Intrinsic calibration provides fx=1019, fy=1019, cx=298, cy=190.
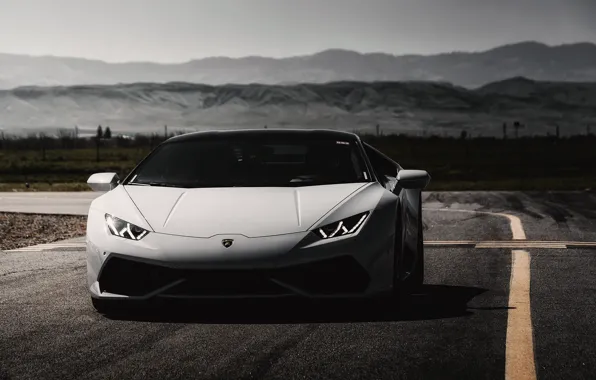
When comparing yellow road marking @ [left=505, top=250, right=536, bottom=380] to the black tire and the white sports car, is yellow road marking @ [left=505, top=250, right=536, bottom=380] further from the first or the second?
the black tire

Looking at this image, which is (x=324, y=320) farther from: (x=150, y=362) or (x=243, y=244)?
(x=150, y=362)

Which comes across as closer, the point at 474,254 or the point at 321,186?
the point at 321,186

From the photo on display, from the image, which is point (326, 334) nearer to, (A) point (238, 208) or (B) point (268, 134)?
(A) point (238, 208)

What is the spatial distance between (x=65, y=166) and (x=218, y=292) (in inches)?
2407

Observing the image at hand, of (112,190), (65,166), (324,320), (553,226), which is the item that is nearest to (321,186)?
(324,320)

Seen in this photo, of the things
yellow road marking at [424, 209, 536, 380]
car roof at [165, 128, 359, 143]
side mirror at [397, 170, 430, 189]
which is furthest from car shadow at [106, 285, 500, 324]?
car roof at [165, 128, 359, 143]

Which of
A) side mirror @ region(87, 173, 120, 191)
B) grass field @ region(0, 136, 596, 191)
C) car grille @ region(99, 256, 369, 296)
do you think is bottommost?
grass field @ region(0, 136, 596, 191)

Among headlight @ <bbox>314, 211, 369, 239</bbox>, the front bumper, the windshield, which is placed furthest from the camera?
the windshield

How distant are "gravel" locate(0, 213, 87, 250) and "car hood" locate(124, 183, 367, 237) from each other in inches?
277

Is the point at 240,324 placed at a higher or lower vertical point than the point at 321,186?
lower

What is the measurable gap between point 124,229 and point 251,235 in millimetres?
886

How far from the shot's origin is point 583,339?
19.9ft

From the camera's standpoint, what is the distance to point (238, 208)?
6754 millimetres

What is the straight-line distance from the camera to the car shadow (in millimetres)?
6512
